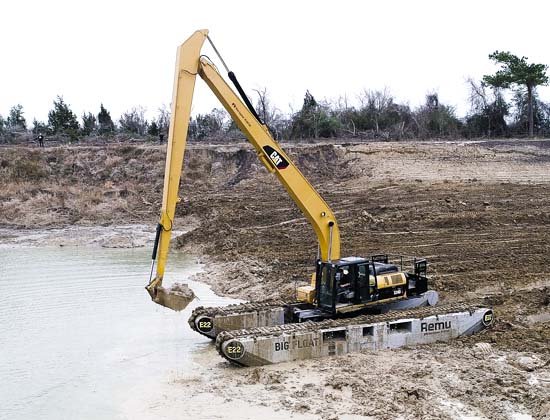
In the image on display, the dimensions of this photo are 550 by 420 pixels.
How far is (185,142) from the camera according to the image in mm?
11977

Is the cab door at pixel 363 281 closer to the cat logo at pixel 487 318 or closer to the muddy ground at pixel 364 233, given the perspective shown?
the muddy ground at pixel 364 233

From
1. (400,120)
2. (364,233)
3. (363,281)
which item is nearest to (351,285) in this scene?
(363,281)

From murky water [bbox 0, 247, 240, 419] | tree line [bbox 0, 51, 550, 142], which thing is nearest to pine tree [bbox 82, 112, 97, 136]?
tree line [bbox 0, 51, 550, 142]

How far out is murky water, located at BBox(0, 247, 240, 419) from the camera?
11148 millimetres

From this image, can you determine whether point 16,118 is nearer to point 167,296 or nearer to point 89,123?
point 89,123

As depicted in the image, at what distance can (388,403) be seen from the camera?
10031mm

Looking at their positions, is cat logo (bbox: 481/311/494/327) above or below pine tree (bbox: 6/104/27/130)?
below

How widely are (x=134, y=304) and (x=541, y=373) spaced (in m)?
10.1

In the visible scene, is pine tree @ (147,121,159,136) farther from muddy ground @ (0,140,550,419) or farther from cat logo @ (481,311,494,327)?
cat logo @ (481,311,494,327)

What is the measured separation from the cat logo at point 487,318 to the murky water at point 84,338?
5.44m

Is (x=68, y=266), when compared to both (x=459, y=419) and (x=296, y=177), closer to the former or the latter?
(x=296, y=177)

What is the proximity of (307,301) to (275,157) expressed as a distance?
9.79 feet

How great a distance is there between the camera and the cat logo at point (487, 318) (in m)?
13.3

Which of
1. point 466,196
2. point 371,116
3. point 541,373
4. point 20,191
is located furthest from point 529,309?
point 371,116
